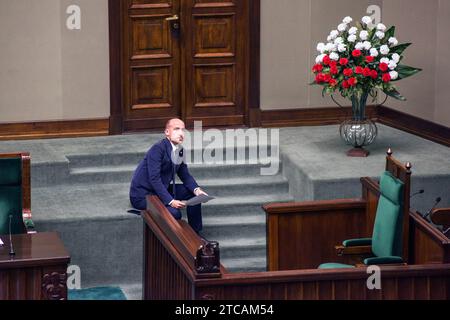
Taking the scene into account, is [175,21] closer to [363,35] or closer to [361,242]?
[363,35]

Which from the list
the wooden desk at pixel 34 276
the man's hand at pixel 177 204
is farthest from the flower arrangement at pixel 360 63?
the wooden desk at pixel 34 276

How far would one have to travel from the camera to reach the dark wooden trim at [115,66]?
402 inches

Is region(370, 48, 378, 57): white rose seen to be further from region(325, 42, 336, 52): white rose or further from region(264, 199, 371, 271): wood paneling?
region(264, 199, 371, 271): wood paneling

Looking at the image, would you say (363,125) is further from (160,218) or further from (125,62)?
(160,218)

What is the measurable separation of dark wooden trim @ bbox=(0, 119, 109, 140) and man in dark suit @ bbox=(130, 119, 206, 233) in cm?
161

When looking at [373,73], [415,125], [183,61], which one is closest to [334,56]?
[373,73]

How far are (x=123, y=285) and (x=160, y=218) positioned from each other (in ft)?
7.67

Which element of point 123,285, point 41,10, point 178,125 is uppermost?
point 41,10

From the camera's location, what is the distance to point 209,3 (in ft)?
34.3

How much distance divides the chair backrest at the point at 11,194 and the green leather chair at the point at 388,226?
6.84ft

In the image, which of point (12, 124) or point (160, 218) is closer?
point (160, 218)

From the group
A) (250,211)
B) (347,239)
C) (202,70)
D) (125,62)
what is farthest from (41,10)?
(347,239)

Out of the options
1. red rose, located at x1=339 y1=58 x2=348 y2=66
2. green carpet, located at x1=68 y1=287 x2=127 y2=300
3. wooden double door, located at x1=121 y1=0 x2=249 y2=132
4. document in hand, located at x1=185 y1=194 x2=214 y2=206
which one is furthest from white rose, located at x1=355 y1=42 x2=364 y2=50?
green carpet, located at x1=68 y1=287 x2=127 y2=300
